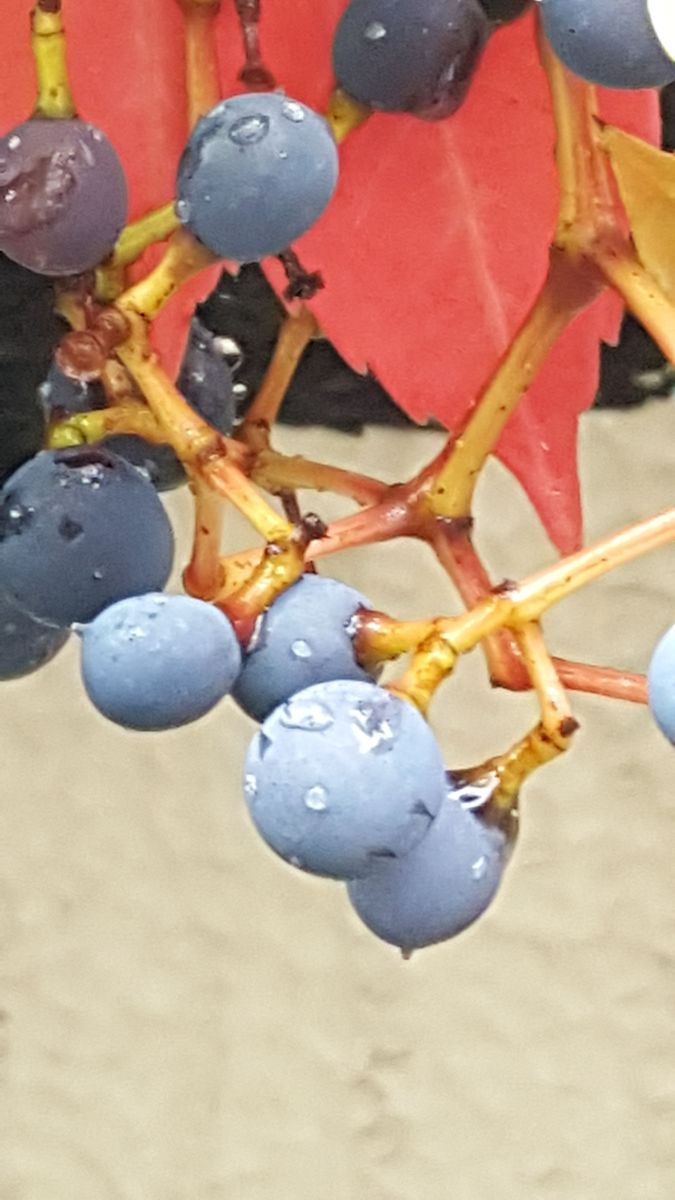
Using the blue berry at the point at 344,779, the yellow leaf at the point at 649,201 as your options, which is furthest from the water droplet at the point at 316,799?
the yellow leaf at the point at 649,201

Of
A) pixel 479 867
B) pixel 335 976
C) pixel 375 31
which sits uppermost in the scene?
pixel 375 31

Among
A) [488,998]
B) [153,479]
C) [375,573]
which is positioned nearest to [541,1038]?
[488,998]

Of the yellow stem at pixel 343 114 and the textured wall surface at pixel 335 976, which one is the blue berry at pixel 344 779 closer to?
the yellow stem at pixel 343 114

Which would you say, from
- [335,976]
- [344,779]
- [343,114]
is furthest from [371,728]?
[335,976]

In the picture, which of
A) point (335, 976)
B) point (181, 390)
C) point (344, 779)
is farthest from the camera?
point (335, 976)

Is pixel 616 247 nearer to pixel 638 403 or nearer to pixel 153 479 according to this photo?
pixel 153 479

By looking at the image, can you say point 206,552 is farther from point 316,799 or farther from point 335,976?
point 335,976

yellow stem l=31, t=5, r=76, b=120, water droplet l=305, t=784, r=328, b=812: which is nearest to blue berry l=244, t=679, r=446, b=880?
water droplet l=305, t=784, r=328, b=812
